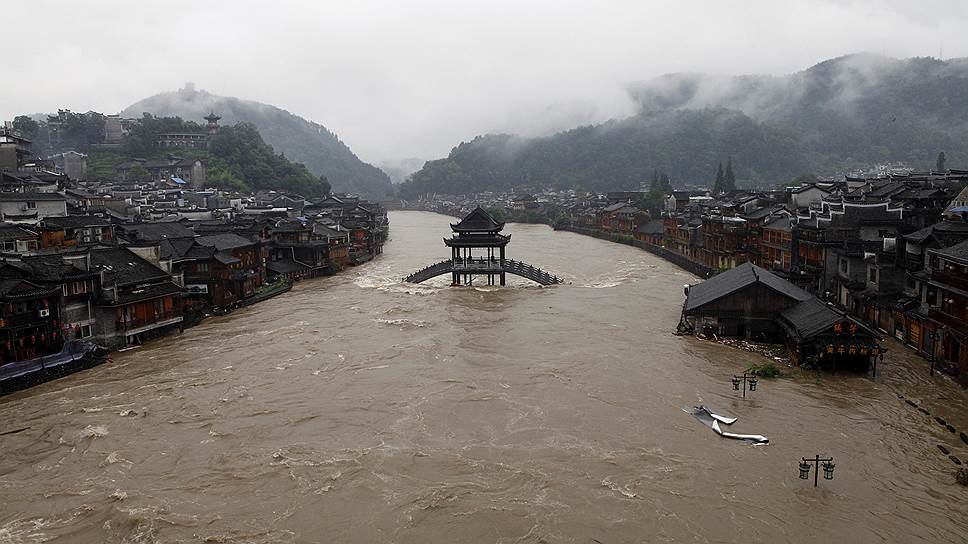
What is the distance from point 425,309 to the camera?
43656 mm

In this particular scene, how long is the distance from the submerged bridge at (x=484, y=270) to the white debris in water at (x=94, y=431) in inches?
1233

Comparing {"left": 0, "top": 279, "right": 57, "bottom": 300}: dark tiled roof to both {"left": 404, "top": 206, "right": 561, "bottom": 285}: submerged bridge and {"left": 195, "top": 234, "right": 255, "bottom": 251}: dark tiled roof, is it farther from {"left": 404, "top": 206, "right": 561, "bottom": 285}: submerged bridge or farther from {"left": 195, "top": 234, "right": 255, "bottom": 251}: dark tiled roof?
{"left": 404, "top": 206, "right": 561, "bottom": 285}: submerged bridge

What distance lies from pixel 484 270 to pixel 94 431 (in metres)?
32.9

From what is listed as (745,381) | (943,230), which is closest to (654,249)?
(943,230)

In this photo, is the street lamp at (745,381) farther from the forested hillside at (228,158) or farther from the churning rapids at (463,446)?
the forested hillside at (228,158)

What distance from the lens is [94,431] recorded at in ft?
77.2

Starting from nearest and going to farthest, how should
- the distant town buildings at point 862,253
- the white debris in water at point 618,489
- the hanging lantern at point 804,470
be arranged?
the white debris in water at point 618,489, the hanging lantern at point 804,470, the distant town buildings at point 862,253

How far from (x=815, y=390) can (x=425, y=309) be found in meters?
23.7

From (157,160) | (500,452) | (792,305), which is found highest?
(157,160)

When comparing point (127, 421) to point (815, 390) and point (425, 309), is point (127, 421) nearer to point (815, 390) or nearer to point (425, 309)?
point (425, 309)

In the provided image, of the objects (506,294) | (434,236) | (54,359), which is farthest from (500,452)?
(434,236)

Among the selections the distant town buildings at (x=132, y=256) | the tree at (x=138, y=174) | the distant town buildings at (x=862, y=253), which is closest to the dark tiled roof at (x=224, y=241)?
the distant town buildings at (x=132, y=256)

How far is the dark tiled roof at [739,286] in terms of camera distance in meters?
34.1

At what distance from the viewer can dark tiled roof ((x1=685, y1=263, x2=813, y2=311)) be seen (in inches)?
1344
